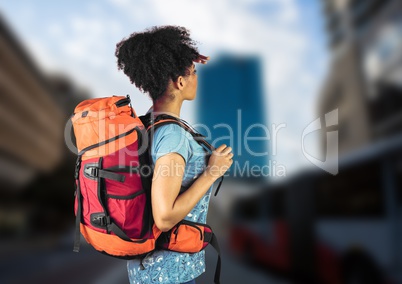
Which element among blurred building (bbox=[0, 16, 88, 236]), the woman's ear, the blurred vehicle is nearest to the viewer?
the woman's ear

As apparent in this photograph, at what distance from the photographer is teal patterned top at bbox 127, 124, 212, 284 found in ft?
3.51

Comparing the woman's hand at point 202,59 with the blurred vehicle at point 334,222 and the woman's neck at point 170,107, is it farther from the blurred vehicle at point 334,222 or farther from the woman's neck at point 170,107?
the blurred vehicle at point 334,222

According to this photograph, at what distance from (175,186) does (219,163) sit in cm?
12

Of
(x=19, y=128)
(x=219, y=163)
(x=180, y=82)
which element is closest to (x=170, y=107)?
(x=180, y=82)

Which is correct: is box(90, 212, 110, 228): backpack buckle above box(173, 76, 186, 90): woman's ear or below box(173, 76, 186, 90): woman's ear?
below

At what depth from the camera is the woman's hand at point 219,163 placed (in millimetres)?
1071

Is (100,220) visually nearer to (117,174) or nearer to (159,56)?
(117,174)

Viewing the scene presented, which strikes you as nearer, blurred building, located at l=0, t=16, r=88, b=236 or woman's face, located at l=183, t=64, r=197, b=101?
woman's face, located at l=183, t=64, r=197, b=101

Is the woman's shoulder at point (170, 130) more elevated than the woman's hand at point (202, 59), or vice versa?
the woman's hand at point (202, 59)

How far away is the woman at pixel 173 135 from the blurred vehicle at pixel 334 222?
8.88 feet

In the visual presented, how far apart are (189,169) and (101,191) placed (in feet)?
0.65

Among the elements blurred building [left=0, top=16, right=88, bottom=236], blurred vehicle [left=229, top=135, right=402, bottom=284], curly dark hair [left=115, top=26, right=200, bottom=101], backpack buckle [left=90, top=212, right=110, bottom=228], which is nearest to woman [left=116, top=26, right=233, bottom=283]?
curly dark hair [left=115, top=26, right=200, bottom=101]

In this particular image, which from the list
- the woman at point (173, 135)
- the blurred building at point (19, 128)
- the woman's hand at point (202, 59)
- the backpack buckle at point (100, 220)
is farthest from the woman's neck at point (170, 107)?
the blurred building at point (19, 128)

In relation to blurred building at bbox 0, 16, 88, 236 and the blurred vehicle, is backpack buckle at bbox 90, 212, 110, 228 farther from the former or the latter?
blurred building at bbox 0, 16, 88, 236
